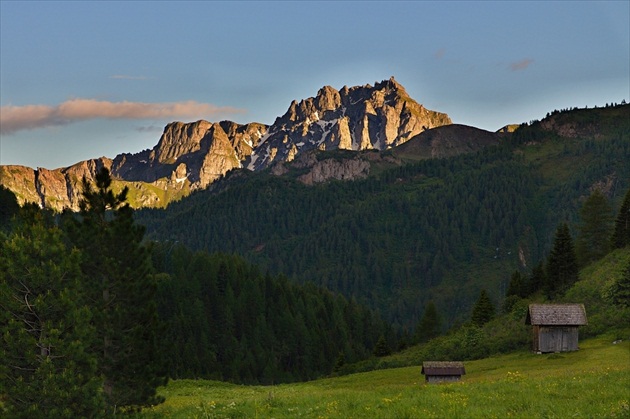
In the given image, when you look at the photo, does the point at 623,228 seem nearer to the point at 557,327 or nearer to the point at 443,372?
the point at 557,327

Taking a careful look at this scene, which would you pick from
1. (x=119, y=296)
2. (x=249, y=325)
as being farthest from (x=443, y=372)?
(x=249, y=325)

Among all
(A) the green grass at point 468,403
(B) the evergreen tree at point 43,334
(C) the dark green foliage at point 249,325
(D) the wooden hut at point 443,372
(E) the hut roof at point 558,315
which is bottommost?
(C) the dark green foliage at point 249,325

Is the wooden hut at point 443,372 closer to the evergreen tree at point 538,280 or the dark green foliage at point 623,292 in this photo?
the dark green foliage at point 623,292

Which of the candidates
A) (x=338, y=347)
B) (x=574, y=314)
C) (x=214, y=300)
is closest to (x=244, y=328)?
(x=214, y=300)

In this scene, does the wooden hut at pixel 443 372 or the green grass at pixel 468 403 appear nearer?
the green grass at pixel 468 403

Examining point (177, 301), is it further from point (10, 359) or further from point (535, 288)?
point (10, 359)

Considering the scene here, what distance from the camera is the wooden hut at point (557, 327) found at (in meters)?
71.4

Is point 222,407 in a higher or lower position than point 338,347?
higher

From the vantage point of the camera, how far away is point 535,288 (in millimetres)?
107500

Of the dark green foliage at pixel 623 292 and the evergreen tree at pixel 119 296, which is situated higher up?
the evergreen tree at pixel 119 296

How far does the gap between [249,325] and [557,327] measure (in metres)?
89.6

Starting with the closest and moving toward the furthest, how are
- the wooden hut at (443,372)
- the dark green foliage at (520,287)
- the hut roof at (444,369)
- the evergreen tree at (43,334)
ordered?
the evergreen tree at (43,334) → the wooden hut at (443,372) → the hut roof at (444,369) → the dark green foliage at (520,287)

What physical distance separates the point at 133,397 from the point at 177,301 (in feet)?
353

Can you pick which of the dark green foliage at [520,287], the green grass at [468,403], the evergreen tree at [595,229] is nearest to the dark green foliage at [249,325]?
the dark green foliage at [520,287]
